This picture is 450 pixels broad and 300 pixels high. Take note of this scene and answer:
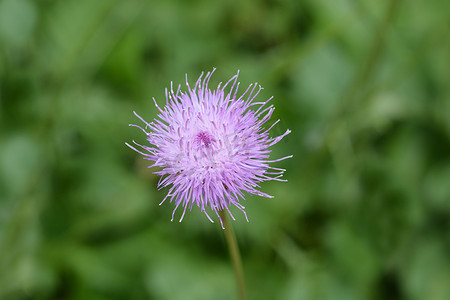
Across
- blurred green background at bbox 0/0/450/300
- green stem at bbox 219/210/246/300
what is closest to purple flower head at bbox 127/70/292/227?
green stem at bbox 219/210/246/300

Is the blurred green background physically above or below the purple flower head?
above

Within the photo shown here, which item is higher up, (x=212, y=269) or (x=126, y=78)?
(x=126, y=78)

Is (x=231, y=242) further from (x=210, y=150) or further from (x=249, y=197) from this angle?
(x=249, y=197)

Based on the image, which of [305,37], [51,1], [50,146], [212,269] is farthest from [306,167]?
[51,1]

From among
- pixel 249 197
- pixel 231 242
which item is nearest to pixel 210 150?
pixel 231 242

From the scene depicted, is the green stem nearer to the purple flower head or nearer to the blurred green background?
the purple flower head

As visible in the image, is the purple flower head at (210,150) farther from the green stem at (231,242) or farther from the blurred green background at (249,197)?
the blurred green background at (249,197)

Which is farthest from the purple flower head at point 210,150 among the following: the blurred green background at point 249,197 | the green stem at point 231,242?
the blurred green background at point 249,197

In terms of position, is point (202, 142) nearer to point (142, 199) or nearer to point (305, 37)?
point (142, 199)
